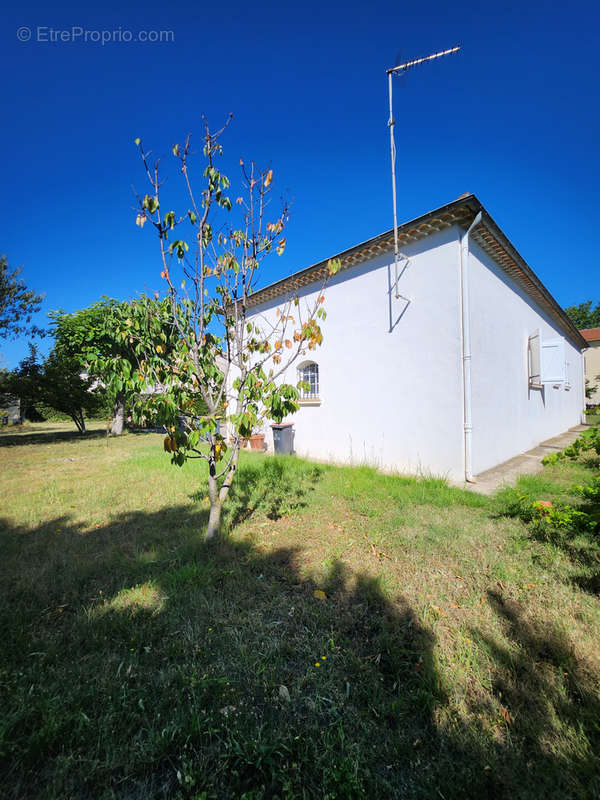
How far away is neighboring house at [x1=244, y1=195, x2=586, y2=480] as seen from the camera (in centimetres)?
561

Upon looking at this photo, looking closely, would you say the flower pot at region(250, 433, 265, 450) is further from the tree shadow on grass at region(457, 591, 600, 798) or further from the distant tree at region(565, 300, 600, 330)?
the distant tree at region(565, 300, 600, 330)

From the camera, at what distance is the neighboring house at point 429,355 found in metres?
5.61

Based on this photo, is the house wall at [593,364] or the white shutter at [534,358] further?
the house wall at [593,364]

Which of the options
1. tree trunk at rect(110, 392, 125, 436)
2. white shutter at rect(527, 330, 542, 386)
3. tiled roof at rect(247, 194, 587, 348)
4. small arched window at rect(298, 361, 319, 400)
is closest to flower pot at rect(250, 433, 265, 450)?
small arched window at rect(298, 361, 319, 400)

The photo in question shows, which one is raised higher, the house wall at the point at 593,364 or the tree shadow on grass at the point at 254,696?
the house wall at the point at 593,364

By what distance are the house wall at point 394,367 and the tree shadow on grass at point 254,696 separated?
12.7 ft

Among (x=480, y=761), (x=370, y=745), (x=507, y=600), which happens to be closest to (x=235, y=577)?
(x=370, y=745)

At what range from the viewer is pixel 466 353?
5527 millimetres


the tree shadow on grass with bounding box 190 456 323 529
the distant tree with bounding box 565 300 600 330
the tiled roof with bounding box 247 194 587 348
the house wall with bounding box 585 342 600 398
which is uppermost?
the distant tree with bounding box 565 300 600 330

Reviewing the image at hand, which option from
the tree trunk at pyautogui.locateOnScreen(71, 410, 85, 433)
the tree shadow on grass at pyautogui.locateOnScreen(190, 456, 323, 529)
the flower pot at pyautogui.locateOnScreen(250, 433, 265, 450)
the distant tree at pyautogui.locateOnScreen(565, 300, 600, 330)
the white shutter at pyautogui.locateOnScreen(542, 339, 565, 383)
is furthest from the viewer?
the distant tree at pyautogui.locateOnScreen(565, 300, 600, 330)

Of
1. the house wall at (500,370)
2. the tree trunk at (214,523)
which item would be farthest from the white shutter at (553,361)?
the tree trunk at (214,523)

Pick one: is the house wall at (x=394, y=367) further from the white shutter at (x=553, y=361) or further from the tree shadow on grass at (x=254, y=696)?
the white shutter at (x=553, y=361)

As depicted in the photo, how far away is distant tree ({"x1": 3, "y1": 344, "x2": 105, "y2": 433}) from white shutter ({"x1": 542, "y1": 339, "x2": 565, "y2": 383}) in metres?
15.3

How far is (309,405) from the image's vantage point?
8164mm
